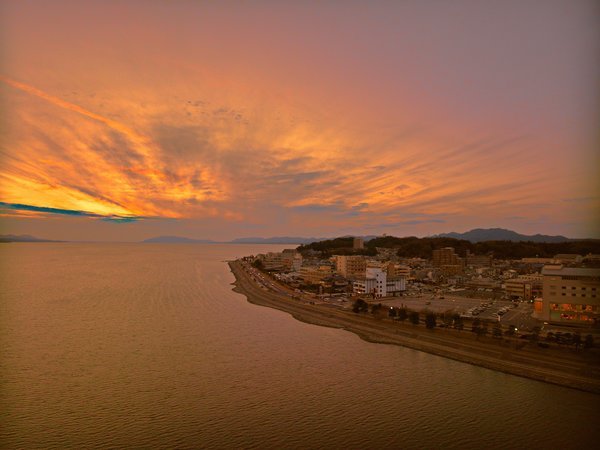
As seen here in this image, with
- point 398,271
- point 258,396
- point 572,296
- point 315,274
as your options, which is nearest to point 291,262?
point 315,274

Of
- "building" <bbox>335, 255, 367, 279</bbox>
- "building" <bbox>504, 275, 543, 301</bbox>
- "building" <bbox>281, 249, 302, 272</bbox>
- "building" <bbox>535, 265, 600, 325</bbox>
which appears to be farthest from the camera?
"building" <bbox>281, 249, 302, 272</bbox>

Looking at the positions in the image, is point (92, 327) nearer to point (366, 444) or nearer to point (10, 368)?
point (10, 368)

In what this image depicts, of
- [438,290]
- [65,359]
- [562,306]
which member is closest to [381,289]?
[438,290]

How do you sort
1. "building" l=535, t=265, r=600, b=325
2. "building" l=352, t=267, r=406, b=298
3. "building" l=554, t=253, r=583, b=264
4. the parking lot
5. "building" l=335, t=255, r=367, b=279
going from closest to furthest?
1. "building" l=535, t=265, r=600, b=325
2. the parking lot
3. "building" l=554, t=253, r=583, b=264
4. "building" l=352, t=267, r=406, b=298
5. "building" l=335, t=255, r=367, b=279

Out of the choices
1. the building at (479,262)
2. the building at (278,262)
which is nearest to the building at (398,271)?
the building at (278,262)

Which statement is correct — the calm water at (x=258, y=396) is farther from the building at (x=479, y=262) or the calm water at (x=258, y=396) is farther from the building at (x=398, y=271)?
the building at (x=479, y=262)

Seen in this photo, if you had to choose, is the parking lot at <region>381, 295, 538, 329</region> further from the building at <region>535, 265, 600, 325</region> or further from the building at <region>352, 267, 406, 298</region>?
the building at <region>352, 267, 406, 298</region>

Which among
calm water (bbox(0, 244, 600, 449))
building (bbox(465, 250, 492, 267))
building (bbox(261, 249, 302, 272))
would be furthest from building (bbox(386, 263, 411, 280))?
calm water (bbox(0, 244, 600, 449))
